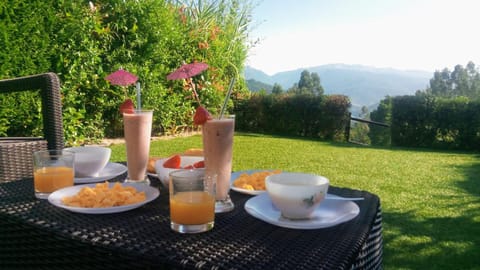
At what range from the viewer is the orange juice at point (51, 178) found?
1.29 metres

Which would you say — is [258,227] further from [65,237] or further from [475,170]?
[475,170]

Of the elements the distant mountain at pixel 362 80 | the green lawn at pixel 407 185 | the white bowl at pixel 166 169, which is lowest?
the green lawn at pixel 407 185

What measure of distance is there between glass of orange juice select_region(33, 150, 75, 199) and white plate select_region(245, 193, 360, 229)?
655mm

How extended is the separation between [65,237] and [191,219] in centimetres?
31

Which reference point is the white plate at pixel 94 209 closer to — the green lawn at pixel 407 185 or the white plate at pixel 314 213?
the white plate at pixel 314 213

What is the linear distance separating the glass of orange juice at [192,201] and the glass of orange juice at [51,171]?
51cm

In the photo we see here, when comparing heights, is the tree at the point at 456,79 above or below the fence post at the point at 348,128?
above

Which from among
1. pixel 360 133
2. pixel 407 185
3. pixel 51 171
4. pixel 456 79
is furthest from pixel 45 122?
pixel 456 79

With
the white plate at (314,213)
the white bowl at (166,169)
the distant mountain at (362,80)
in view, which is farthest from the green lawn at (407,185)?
the distant mountain at (362,80)

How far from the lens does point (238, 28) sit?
36.6 feet

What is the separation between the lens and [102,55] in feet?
18.6

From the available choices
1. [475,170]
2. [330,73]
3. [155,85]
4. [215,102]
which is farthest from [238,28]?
[330,73]

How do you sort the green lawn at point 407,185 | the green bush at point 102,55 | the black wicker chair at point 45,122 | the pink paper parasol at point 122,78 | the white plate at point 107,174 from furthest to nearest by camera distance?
the green bush at point 102,55, the green lawn at point 407,185, the black wicker chair at point 45,122, the white plate at point 107,174, the pink paper parasol at point 122,78

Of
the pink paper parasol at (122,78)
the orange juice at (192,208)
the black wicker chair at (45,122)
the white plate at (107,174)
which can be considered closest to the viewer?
the orange juice at (192,208)
